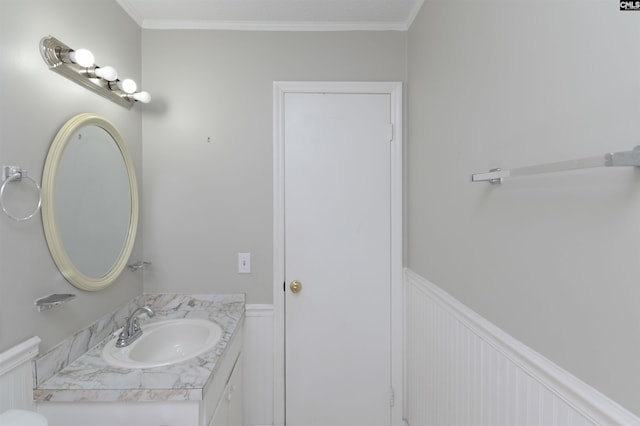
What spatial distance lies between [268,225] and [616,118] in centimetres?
154

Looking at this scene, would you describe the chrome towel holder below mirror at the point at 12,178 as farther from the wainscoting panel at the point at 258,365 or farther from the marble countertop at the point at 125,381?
the wainscoting panel at the point at 258,365

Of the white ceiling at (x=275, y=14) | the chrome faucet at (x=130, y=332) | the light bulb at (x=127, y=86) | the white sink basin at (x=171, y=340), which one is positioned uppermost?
the white ceiling at (x=275, y=14)

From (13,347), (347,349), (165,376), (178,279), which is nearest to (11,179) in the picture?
(13,347)

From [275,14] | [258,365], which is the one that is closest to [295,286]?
[258,365]

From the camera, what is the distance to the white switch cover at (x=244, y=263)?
1827 mm

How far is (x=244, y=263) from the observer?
6.00ft

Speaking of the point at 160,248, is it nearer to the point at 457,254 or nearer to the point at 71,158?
the point at 71,158

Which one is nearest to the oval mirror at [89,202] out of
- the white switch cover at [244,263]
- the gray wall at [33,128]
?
the gray wall at [33,128]

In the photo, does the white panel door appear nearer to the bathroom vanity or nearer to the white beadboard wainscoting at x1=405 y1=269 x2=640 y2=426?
the white beadboard wainscoting at x1=405 y1=269 x2=640 y2=426

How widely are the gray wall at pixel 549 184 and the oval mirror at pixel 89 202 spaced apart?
5.09 feet

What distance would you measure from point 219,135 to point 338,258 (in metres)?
1.02

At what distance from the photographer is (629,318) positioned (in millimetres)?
597

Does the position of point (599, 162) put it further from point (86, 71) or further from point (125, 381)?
point (86, 71)

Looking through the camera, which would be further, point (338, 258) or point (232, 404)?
point (338, 258)
